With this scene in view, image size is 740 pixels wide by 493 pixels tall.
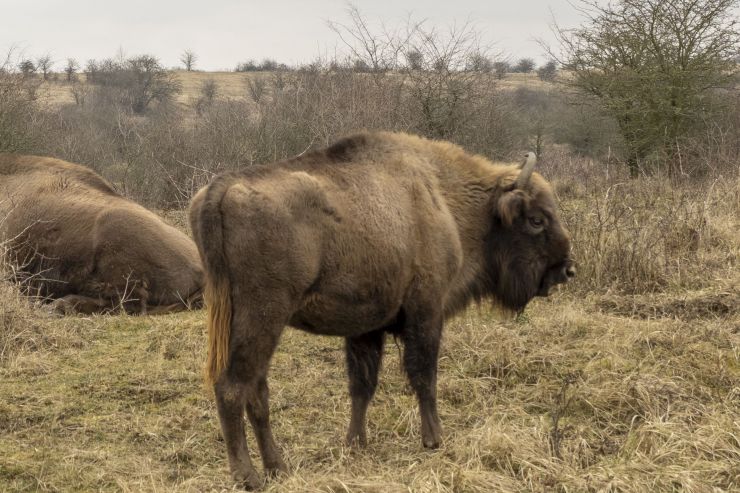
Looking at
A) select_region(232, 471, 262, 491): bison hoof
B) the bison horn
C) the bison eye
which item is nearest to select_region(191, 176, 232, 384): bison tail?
select_region(232, 471, 262, 491): bison hoof

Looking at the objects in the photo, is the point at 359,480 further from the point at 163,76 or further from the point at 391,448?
the point at 163,76

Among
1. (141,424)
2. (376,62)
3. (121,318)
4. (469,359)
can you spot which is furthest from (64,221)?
(376,62)

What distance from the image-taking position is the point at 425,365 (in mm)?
5309

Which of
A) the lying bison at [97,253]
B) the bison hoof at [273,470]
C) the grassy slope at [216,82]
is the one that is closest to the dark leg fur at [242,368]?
the bison hoof at [273,470]

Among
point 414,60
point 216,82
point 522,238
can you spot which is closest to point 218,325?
point 522,238

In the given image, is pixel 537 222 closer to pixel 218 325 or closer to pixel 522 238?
pixel 522 238

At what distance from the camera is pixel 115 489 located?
187 inches

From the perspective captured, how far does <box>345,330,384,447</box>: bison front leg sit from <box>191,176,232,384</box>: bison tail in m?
1.24

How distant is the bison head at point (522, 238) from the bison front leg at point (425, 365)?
808 mm

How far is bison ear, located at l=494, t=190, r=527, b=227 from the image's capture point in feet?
18.9

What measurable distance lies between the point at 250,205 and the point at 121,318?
4830mm

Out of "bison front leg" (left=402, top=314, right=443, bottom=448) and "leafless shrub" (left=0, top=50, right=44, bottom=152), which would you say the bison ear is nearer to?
"bison front leg" (left=402, top=314, right=443, bottom=448)

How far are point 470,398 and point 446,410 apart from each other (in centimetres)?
29

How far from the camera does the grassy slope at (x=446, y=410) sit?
467 cm
